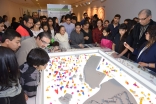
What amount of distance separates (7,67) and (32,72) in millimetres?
375

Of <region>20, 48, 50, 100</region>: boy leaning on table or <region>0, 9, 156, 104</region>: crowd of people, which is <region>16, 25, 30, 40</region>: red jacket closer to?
<region>0, 9, 156, 104</region>: crowd of people

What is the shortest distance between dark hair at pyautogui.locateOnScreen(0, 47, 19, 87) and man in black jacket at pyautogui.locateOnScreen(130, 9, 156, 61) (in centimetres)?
186

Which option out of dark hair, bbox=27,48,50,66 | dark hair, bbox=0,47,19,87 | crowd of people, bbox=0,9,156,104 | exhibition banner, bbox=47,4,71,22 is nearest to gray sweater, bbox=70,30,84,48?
crowd of people, bbox=0,9,156,104

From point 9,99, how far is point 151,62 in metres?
1.63

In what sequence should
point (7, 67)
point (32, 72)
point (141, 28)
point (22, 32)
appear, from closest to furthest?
1. point (7, 67)
2. point (32, 72)
3. point (141, 28)
4. point (22, 32)

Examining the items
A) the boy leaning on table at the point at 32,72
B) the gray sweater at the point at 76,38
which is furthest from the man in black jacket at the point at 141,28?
the boy leaning on table at the point at 32,72

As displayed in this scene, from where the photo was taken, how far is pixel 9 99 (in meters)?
0.86

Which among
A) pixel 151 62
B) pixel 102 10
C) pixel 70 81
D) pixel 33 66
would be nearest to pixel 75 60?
pixel 70 81

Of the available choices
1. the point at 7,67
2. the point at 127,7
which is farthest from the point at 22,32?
the point at 127,7

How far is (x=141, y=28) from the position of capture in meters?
2.05

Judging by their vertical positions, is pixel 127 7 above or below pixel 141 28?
above

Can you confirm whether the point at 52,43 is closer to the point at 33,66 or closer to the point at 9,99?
the point at 33,66

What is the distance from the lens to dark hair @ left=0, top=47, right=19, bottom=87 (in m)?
0.81

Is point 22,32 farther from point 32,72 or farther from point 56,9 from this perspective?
point 56,9
